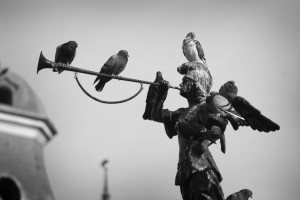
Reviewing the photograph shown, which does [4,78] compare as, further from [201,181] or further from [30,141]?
[201,181]

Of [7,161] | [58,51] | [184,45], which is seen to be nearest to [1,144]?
[7,161]

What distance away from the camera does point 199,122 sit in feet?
48.1

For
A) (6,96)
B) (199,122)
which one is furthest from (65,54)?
(6,96)

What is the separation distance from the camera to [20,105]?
19.5 m

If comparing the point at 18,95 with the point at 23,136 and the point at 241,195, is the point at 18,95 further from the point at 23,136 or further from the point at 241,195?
the point at 241,195

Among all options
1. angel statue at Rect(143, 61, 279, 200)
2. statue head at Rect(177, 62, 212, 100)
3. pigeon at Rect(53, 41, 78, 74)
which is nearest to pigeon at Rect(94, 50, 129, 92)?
pigeon at Rect(53, 41, 78, 74)

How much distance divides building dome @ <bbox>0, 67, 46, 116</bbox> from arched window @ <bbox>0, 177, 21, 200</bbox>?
5.28ft

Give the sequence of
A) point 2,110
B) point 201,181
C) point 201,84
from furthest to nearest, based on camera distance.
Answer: point 2,110 → point 201,84 → point 201,181

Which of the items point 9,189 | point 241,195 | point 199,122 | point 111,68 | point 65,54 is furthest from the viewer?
point 9,189

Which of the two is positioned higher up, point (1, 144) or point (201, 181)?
point (1, 144)

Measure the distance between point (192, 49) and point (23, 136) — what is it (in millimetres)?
5501

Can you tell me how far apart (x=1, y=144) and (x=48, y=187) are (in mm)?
1289

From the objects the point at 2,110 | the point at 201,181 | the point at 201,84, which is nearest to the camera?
the point at 201,181

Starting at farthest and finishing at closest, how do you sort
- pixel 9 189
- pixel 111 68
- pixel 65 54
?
pixel 9 189 → pixel 65 54 → pixel 111 68
